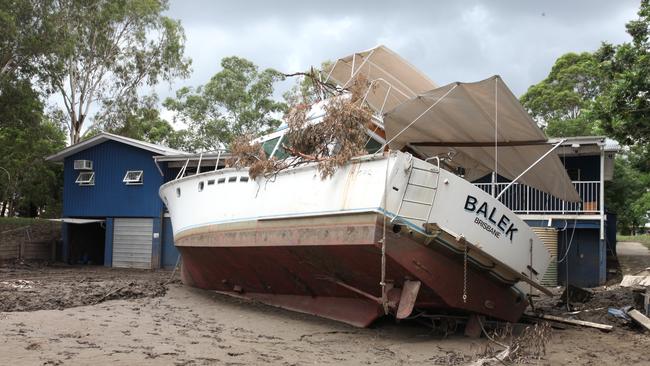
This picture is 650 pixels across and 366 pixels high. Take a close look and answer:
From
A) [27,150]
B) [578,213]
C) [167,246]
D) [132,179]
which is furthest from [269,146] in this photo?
[27,150]

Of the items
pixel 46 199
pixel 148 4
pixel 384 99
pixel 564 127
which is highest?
pixel 148 4

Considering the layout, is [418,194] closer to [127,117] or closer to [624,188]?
[624,188]

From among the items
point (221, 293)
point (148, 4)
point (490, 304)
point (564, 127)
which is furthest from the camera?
point (148, 4)

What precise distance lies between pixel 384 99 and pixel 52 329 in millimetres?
7327

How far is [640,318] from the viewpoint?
9.44 m

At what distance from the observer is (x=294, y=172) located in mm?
9469

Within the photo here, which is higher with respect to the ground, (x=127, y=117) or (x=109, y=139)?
(x=127, y=117)

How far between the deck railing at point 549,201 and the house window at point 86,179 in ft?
49.4

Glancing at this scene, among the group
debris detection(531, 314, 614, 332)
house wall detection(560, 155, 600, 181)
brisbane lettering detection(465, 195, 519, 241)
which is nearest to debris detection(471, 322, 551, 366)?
debris detection(531, 314, 614, 332)

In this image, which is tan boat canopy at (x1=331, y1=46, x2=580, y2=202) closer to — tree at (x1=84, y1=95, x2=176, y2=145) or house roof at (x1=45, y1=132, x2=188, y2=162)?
house roof at (x1=45, y1=132, x2=188, y2=162)

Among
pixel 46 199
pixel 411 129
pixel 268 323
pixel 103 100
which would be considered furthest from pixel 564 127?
pixel 46 199

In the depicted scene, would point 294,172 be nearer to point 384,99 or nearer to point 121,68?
point 384,99

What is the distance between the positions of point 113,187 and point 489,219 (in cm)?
1767

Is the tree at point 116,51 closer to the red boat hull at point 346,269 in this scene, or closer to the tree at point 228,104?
the tree at point 228,104
